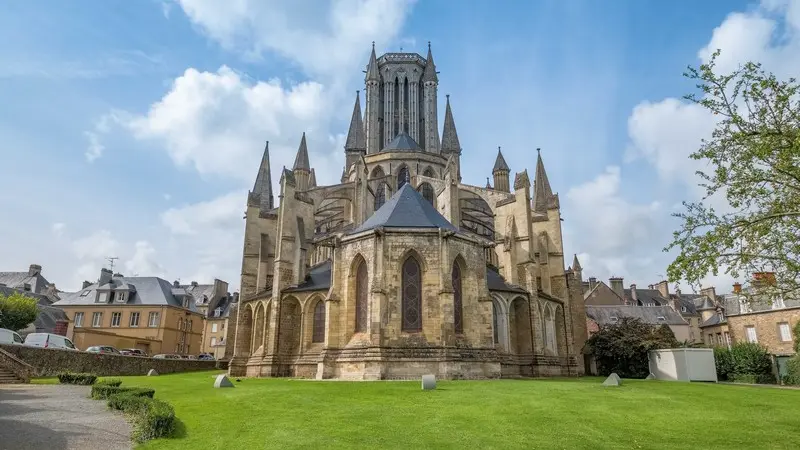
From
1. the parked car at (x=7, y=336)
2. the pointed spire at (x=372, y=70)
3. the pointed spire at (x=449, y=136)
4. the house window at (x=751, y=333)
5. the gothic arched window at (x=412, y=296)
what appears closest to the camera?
the gothic arched window at (x=412, y=296)

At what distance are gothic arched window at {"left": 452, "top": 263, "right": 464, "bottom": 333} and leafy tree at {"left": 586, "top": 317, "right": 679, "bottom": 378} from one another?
45.5 feet

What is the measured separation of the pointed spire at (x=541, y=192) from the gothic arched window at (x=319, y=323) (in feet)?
52.3

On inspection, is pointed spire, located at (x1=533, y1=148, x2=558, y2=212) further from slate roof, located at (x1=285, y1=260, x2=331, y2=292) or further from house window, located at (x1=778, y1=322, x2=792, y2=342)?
house window, located at (x1=778, y1=322, x2=792, y2=342)

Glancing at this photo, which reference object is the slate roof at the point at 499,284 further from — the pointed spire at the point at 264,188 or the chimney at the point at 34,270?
the chimney at the point at 34,270

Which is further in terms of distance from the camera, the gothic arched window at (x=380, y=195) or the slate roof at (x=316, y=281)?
the gothic arched window at (x=380, y=195)

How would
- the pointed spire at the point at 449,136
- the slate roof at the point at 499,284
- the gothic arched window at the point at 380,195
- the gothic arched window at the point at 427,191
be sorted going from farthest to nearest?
1. the pointed spire at the point at 449,136
2. the gothic arched window at the point at 380,195
3. the gothic arched window at the point at 427,191
4. the slate roof at the point at 499,284

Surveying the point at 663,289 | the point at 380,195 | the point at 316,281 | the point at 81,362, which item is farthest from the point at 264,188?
the point at 663,289

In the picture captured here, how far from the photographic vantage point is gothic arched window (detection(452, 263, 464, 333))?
2042cm

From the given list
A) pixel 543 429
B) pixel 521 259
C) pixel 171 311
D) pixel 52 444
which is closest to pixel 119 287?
pixel 171 311

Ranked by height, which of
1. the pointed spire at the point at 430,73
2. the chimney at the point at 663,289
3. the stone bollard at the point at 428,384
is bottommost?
the stone bollard at the point at 428,384

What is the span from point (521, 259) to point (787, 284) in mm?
17293

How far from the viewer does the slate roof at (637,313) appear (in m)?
47.9

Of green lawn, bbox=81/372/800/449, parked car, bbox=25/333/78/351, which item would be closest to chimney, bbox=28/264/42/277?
parked car, bbox=25/333/78/351

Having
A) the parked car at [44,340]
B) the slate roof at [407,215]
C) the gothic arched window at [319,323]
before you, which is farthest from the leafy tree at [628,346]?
the parked car at [44,340]
